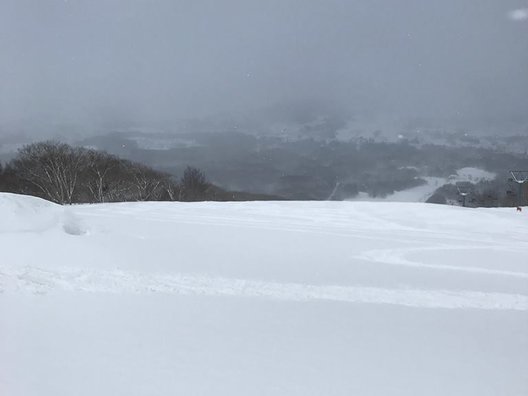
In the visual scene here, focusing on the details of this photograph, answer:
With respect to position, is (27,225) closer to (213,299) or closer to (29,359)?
(213,299)

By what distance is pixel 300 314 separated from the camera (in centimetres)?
736

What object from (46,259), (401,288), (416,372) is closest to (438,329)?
(416,372)

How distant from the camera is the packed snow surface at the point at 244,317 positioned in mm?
4852

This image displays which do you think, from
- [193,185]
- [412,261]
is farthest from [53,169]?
[412,261]

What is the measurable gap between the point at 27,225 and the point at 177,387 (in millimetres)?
10759

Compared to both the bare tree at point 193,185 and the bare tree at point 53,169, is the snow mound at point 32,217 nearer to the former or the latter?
the bare tree at point 53,169

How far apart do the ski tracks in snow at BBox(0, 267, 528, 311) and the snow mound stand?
4.30 meters

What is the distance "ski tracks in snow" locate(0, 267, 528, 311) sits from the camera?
324 inches

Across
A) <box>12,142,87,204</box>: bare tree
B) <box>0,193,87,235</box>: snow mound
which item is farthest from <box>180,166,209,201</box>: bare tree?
<box>0,193,87,235</box>: snow mound

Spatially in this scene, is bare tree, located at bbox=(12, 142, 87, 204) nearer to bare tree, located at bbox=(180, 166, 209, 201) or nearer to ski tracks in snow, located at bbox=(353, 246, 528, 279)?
bare tree, located at bbox=(180, 166, 209, 201)

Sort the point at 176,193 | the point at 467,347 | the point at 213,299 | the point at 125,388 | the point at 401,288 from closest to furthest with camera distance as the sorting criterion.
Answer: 1. the point at 125,388
2. the point at 467,347
3. the point at 213,299
4. the point at 401,288
5. the point at 176,193

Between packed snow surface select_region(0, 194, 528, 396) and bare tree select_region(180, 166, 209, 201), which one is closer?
packed snow surface select_region(0, 194, 528, 396)

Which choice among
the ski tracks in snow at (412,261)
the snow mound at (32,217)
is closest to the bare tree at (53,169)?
the snow mound at (32,217)

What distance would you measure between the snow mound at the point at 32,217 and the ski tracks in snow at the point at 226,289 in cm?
430
